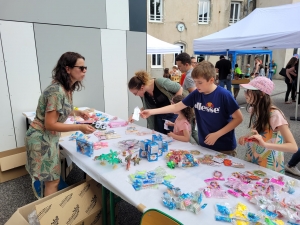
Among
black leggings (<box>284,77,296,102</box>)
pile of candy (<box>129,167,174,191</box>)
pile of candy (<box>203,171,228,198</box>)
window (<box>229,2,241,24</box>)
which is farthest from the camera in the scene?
window (<box>229,2,241,24</box>)

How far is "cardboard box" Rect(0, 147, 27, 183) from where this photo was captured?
2.88 meters

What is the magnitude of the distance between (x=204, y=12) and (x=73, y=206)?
15812 mm

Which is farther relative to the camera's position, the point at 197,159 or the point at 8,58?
the point at 8,58

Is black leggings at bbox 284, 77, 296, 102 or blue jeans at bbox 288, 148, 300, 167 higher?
black leggings at bbox 284, 77, 296, 102

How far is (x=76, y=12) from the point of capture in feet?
11.2

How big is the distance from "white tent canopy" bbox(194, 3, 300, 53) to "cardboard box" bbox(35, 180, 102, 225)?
407 centimetres

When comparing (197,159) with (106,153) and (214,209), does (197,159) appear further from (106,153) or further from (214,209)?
(106,153)

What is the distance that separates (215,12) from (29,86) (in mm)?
14651

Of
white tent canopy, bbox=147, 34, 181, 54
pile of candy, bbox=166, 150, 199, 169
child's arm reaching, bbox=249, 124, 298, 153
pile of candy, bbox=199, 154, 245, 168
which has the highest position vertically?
white tent canopy, bbox=147, 34, 181, 54

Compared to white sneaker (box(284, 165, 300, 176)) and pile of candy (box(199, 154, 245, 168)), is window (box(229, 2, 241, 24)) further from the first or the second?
pile of candy (box(199, 154, 245, 168))

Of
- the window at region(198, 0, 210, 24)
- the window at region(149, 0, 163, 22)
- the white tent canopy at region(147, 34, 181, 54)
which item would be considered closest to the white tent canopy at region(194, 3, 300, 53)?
the white tent canopy at region(147, 34, 181, 54)

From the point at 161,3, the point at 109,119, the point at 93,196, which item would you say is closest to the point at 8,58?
the point at 109,119

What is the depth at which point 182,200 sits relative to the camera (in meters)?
1.19

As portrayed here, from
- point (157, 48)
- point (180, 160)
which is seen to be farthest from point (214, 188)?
point (157, 48)
